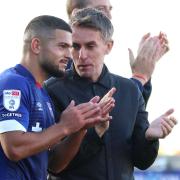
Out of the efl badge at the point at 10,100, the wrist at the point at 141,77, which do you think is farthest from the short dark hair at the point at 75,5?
the efl badge at the point at 10,100

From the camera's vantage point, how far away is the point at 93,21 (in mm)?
5809

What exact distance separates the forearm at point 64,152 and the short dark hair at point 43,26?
2.29 ft

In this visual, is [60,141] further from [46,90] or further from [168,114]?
[168,114]

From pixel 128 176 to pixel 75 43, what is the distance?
1007 millimetres

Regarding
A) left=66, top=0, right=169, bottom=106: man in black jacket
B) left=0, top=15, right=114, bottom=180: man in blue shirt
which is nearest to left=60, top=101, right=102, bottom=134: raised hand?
left=0, top=15, right=114, bottom=180: man in blue shirt

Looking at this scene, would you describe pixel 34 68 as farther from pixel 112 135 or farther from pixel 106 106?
pixel 112 135

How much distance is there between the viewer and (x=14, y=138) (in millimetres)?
4922

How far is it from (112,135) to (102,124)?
0.24 m

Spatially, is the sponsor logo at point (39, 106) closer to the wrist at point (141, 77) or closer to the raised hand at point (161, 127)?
the raised hand at point (161, 127)

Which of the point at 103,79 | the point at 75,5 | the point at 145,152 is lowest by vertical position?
the point at 145,152

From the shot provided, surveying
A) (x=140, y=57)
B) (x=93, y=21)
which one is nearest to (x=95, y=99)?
(x=93, y=21)

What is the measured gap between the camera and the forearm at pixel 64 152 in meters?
5.34

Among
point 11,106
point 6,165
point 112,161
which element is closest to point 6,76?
point 11,106

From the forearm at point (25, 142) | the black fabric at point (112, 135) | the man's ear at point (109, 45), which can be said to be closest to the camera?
the forearm at point (25, 142)
